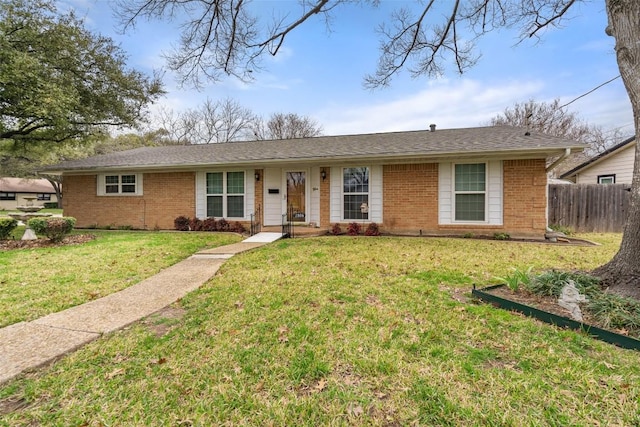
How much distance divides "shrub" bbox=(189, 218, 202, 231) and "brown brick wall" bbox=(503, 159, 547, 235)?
9948mm

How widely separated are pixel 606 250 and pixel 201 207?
1192 cm

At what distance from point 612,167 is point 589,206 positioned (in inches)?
177

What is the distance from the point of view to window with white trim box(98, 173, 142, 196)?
11922mm

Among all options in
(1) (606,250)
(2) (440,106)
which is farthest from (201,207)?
(2) (440,106)

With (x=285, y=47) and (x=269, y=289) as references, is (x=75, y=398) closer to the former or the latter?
(x=269, y=289)

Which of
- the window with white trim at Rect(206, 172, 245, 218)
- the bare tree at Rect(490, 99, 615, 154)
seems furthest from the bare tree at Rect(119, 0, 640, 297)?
the bare tree at Rect(490, 99, 615, 154)

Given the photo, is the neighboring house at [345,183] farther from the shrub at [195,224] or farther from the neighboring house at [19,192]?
the neighboring house at [19,192]

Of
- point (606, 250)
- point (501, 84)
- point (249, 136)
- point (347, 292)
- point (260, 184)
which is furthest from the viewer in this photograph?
point (249, 136)

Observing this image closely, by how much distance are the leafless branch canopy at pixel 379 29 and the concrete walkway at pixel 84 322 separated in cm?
506

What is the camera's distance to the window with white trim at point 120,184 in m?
11.9

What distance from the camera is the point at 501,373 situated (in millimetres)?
2320

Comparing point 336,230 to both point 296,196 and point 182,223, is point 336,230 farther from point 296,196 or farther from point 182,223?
point 182,223

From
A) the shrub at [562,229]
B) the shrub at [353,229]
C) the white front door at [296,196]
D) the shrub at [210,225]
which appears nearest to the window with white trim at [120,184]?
the shrub at [210,225]

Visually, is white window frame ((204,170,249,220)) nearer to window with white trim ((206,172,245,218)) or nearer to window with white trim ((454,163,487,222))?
window with white trim ((206,172,245,218))
